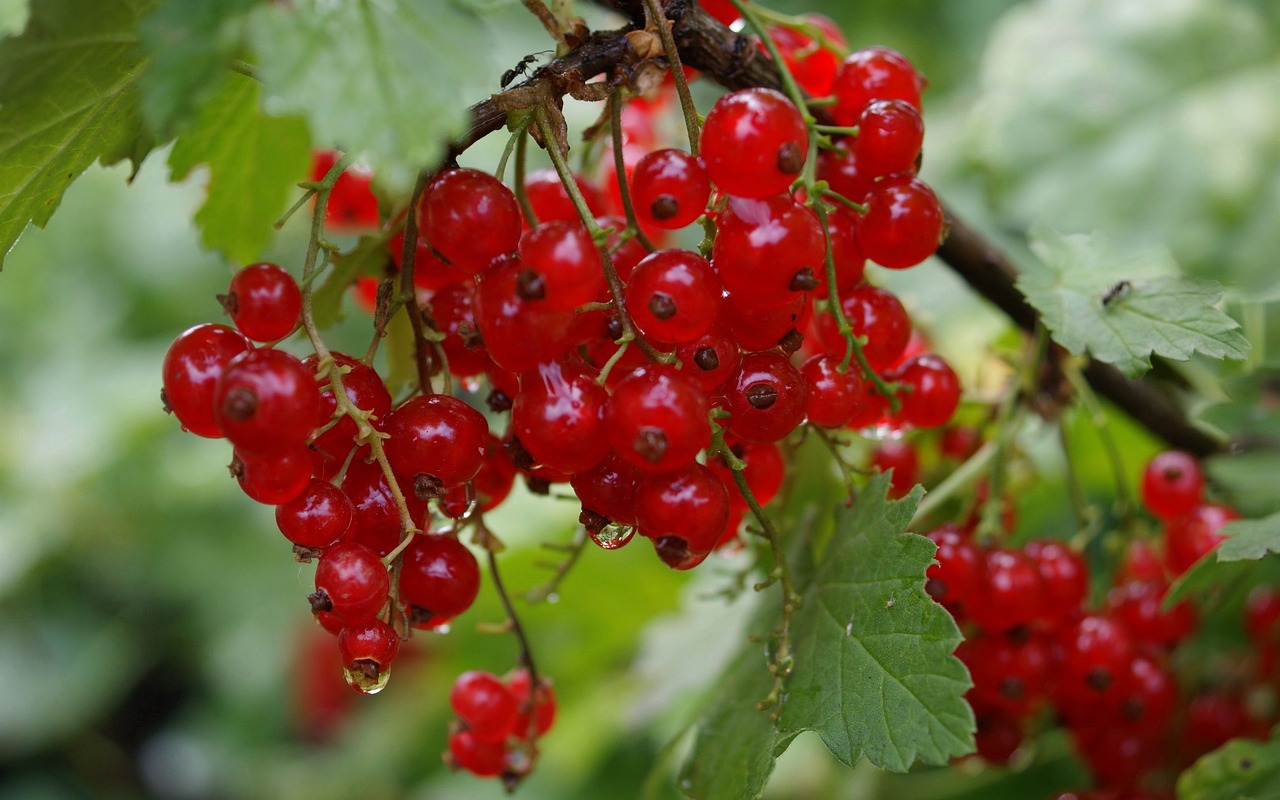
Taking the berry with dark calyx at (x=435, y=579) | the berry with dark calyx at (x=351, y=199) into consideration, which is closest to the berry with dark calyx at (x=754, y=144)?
the berry with dark calyx at (x=435, y=579)

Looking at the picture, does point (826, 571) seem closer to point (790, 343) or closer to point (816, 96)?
point (790, 343)

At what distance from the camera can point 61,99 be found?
2.57ft

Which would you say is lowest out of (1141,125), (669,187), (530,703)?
(1141,125)

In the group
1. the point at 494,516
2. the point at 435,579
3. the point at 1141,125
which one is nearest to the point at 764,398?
the point at 435,579

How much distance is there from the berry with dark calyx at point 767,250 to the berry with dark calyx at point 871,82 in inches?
7.5

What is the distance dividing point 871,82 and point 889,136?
0.09 meters

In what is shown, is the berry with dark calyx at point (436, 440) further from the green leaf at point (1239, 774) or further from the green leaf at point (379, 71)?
the green leaf at point (1239, 774)

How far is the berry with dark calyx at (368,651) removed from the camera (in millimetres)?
731

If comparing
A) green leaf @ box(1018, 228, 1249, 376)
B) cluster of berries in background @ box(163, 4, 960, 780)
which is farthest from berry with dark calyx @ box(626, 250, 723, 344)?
green leaf @ box(1018, 228, 1249, 376)

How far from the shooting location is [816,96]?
102 cm

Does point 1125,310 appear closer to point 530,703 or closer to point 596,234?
point 596,234

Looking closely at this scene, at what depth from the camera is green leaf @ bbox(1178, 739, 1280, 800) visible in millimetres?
1022

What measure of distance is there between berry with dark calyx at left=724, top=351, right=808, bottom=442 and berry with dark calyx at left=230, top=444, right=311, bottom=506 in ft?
1.00

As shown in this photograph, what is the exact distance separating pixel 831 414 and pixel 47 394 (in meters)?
3.02
